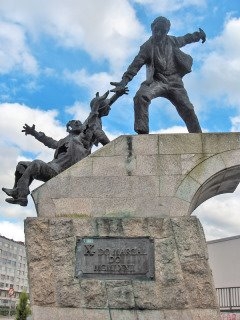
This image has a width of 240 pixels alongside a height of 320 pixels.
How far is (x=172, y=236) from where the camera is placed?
22.9 feet

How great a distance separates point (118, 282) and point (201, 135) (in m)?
2.77

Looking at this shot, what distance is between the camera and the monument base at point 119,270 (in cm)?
670

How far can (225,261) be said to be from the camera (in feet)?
76.2

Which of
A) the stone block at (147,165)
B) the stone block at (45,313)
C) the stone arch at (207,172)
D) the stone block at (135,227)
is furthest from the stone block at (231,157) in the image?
the stone block at (45,313)

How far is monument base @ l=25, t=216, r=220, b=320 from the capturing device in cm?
670

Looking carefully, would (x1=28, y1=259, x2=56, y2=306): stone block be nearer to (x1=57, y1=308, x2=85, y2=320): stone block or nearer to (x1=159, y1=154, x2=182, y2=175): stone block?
(x1=57, y1=308, x2=85, y2=320): stone block

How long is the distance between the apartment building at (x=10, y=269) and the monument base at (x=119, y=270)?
284 feet

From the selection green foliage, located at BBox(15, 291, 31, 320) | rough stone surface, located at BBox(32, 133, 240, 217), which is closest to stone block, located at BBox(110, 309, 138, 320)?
rough stone surface, located at BBox(32, 133, 240, 217)

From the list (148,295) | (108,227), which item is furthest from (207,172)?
(148,295)

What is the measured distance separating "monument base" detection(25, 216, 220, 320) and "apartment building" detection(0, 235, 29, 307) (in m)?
86.7

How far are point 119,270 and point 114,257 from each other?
0.21 meters

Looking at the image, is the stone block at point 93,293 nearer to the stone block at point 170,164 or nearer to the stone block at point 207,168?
the stone block at point 170,164

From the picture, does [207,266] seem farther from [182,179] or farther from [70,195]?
[70,195]

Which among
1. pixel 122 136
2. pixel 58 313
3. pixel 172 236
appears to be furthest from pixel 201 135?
pixel 58 313
